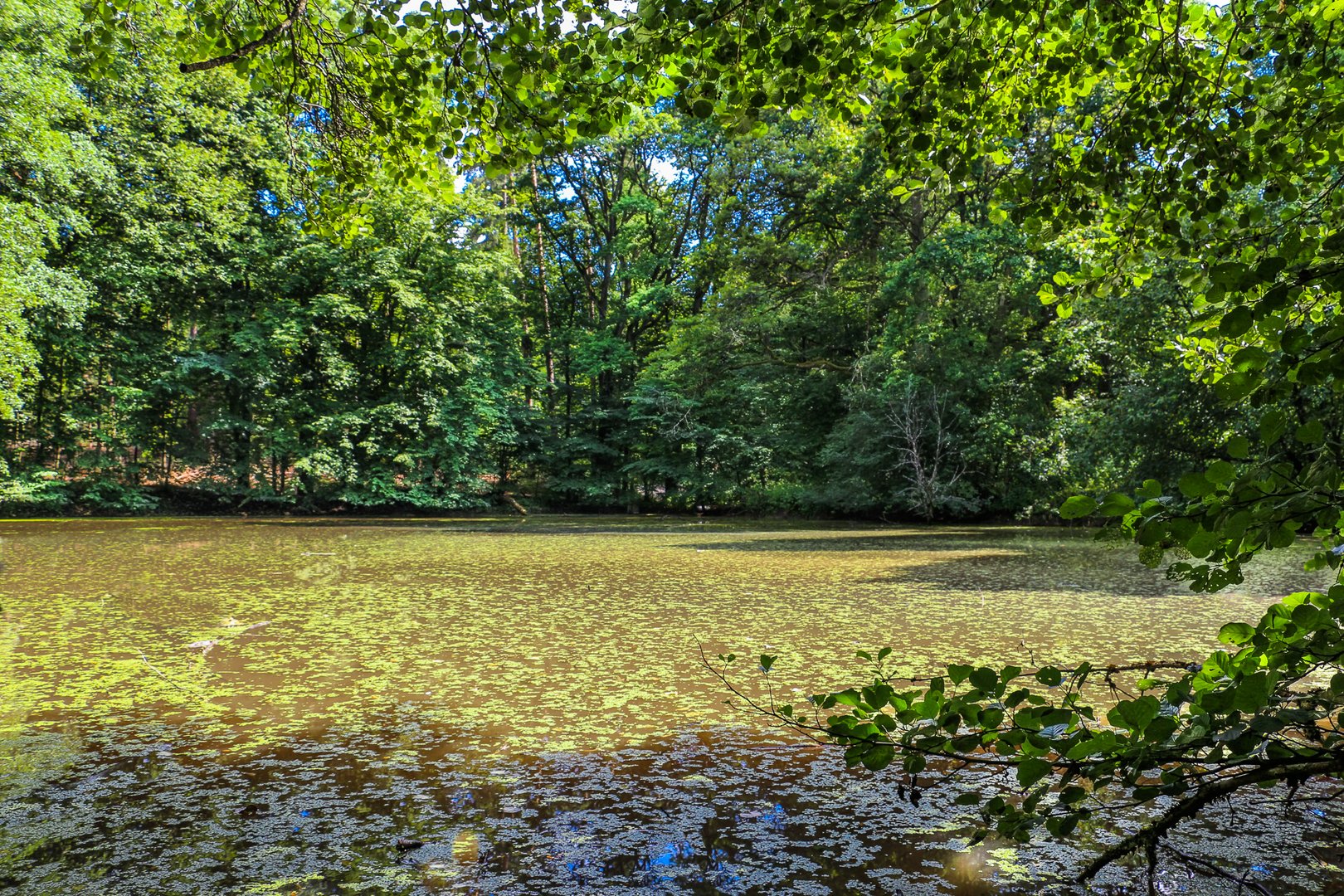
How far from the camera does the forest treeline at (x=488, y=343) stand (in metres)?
12.1

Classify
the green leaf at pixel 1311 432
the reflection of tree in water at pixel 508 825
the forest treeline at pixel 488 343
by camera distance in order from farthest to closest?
the forest treeline at pixel 488 343
the reflection of tree in water at pixel 508 825
the green leaf at pixel 1311 432

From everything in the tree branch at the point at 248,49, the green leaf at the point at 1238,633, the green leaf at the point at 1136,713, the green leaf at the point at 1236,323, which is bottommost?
the green leaf at the point at 1136,713

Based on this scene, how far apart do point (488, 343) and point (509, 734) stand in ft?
58.3

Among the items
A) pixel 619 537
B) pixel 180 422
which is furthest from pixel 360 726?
pixel 180 422

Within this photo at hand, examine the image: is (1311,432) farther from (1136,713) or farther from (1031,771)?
(1031,771)

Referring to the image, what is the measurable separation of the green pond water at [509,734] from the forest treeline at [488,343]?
6744 millimetres

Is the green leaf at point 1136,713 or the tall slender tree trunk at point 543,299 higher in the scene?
the tall slender tree trunk at point 543,299

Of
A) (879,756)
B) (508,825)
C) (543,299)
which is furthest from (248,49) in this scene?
(543,299)

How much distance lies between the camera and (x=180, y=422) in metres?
17.3

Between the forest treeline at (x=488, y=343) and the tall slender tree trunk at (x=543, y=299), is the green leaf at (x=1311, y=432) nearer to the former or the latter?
the forest treeline at (x=488, y=343)

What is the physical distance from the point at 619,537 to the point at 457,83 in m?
10.0

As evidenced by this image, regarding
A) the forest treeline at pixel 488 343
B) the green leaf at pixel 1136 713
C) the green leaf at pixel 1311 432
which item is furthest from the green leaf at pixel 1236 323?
the forest treeline at pixel 488 343

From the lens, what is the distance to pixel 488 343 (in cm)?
1970

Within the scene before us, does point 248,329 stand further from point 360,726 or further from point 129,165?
point 360,726
